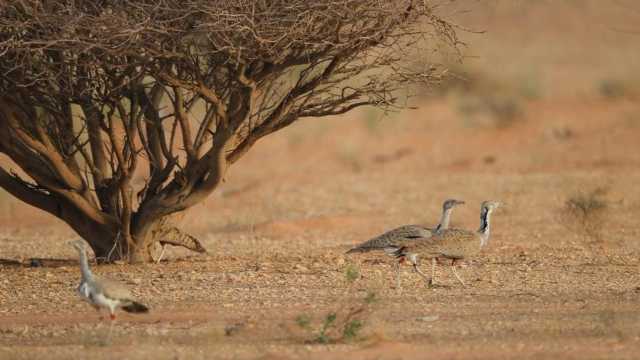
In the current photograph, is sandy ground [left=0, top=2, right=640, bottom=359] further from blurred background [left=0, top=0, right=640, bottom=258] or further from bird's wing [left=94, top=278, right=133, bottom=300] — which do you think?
bird's wing [left=94, top=278, right=133, bottom=300]

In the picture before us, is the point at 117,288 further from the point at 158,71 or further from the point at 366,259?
the point at 366,259

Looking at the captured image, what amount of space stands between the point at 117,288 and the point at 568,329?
11.5ft

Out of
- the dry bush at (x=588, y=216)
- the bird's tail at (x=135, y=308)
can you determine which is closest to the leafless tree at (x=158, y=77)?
the bird's tail at (x=135, y=308)

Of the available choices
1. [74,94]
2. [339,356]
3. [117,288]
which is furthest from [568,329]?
[74,94]

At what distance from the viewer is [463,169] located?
27.5 metres

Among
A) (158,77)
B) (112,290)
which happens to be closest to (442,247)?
(158,77)

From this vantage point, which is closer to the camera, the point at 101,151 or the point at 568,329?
the point at 568,329

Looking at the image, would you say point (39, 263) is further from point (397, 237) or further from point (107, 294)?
point (107, 294)

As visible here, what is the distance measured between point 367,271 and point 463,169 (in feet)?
49.7

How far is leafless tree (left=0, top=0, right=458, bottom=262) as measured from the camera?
36.3 ft

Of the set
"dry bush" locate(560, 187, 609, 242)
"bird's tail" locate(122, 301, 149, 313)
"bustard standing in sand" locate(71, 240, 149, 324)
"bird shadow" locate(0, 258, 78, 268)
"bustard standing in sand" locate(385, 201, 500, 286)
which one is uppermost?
"dry bush" locate(560, 187, 609, 242)

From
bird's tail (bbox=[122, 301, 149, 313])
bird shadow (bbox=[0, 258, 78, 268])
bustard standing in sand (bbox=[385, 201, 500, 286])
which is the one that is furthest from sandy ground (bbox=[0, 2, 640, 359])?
bustard standing in sand (bbox=[385, 201, 500, 286])

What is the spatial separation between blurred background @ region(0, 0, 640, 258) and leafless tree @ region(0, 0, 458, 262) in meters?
1.15

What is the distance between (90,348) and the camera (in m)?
8.77
